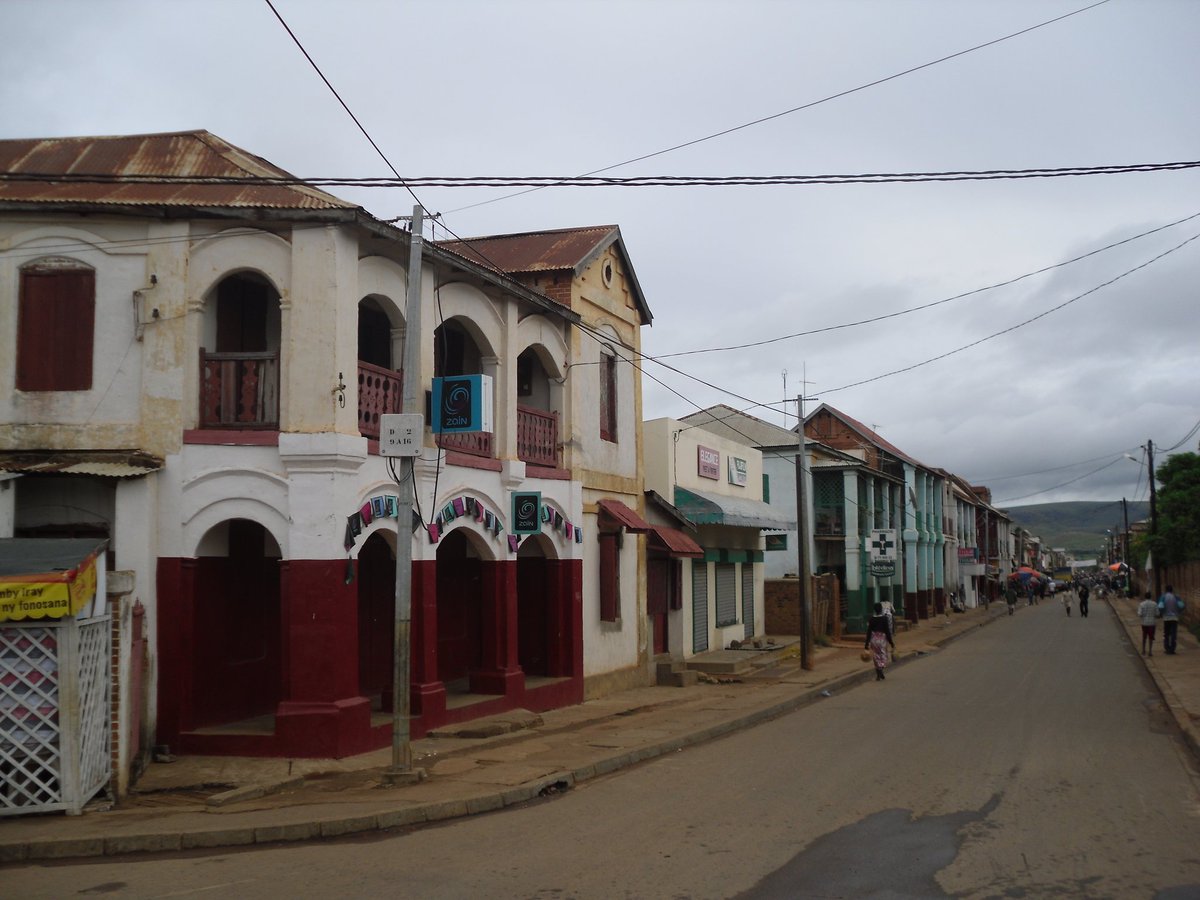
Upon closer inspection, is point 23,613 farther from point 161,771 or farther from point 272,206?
point 272,206

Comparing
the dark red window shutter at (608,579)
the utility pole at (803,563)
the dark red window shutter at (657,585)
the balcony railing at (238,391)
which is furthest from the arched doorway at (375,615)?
the utility pole at (803,563)

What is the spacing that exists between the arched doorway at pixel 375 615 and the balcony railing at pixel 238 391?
11.4ft

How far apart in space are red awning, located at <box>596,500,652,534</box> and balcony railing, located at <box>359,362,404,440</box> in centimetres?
617

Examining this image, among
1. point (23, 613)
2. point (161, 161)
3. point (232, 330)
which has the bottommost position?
point (23, 613)

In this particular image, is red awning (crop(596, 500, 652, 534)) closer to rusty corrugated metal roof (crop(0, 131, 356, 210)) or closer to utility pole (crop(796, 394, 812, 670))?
utility pole (crop(796, 394, 812, 670))

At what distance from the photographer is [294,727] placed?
12297mm

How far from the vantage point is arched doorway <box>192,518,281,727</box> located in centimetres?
1339

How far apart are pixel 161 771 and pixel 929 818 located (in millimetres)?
7935

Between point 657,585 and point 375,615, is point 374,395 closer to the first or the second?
point 375,615

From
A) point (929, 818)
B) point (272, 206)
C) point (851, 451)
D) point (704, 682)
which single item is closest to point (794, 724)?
point (704, 682)

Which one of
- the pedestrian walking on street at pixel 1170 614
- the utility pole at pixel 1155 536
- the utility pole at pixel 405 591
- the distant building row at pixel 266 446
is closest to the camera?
the utility pole at pixel 405 591

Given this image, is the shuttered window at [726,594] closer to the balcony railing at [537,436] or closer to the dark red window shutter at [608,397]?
the dark red window shutter at [608,397]

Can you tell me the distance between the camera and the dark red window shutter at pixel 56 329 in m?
12.8

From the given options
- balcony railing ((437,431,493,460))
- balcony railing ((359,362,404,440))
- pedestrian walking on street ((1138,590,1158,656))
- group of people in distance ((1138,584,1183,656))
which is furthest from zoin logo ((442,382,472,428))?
pedestrian walking on street ((1138,590,1158,656))
